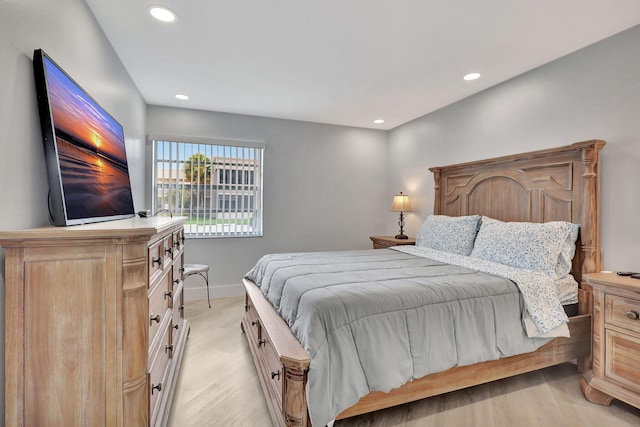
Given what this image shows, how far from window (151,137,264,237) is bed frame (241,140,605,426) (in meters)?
1.73

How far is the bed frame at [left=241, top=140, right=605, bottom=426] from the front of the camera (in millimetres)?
1605

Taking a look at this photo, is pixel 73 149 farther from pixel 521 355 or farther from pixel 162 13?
pixel 521 355

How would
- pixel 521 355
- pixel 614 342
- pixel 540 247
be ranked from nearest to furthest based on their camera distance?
pixel 614 342 < pixel 521 355 < pixel 540 247

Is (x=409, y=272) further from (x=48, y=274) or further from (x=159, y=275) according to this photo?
(x=48, y=274)

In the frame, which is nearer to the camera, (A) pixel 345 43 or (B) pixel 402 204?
(A) pixel 345 43

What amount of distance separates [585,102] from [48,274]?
3486 millimetres

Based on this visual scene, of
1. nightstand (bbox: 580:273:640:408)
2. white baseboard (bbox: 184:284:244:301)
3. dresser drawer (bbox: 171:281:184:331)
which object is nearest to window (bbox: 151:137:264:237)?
white baseboard (bbox: 184:284:244:301)

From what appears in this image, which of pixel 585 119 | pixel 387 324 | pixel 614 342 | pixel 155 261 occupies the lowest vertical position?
pixel 614 342

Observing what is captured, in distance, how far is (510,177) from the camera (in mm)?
2902

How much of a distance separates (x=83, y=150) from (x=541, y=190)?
3.33 meters

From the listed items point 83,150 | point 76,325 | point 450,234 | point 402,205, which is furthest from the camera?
point 402,205

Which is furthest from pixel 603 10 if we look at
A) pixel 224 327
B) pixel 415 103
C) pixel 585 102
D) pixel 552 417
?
pixel 224 327

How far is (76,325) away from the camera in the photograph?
3.67 ft

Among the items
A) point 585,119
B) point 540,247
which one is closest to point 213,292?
point 540,247
